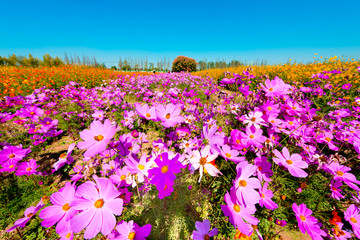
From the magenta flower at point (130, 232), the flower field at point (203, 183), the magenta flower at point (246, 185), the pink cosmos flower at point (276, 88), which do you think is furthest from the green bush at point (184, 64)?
the magenta flower at point (130, 232)

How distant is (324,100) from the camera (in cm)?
307

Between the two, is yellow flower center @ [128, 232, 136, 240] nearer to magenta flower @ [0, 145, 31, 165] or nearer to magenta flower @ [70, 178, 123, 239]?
magenta flower @ [70, 178, 123, 239]

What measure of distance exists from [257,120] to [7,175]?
11.9 ft

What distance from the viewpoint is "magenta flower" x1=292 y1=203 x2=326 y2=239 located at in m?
1.06

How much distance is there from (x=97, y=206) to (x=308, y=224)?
169 cm

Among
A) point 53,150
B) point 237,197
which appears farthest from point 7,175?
point 237,197

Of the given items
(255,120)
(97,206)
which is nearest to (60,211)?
(97,206)

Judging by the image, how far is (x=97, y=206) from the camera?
2.44ft

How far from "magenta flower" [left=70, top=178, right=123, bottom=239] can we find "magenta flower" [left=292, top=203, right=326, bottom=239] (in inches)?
56.1

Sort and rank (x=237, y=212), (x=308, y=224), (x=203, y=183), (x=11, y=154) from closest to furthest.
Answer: (x=237, y=212), (x=308, y=224), (x=11, y=154), (x=203, y=183)

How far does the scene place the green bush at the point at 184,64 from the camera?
23956 mm

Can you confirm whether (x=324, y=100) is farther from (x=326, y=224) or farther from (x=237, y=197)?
(x=237, y=197)

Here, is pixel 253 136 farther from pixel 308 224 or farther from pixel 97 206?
pixel 97 206

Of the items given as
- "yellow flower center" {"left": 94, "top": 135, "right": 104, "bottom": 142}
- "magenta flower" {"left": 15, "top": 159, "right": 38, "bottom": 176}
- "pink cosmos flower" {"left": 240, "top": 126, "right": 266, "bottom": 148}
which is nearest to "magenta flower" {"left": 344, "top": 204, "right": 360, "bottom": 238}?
"pink cosmos flower" {"left": 240, "top": 126, "right": 266, "bottom": 148}
